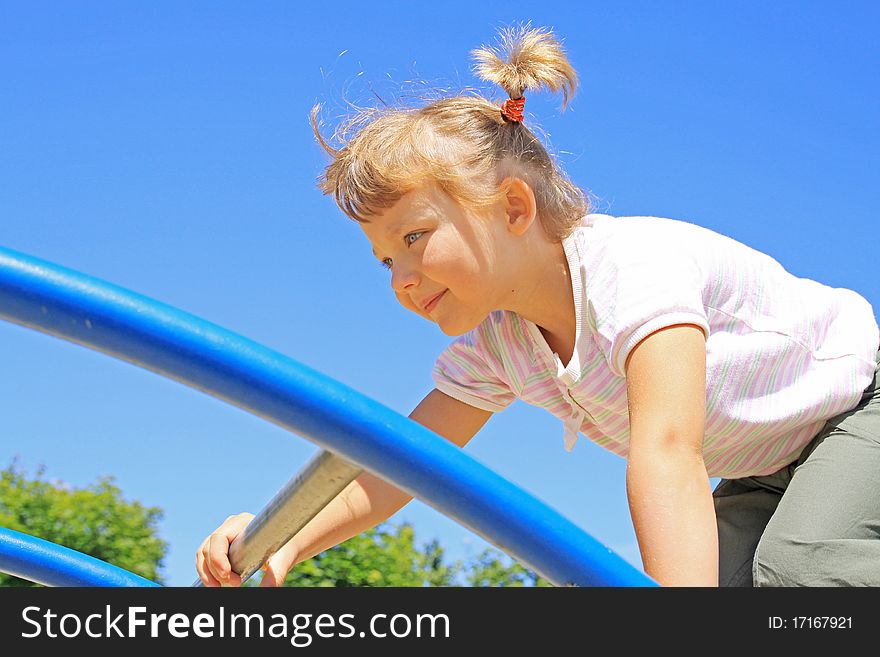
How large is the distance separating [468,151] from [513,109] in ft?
0.60

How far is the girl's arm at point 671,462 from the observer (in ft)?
4.37

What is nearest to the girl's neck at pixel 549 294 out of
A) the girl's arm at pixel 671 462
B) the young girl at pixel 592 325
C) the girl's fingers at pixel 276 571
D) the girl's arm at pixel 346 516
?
the young girl at pixel 592 325

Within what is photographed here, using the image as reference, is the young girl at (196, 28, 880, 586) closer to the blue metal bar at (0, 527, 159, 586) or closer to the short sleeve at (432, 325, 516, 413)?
the short sleeve at (432, 325, 516, 413)

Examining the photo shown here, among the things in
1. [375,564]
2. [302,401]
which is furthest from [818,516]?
[375,564]

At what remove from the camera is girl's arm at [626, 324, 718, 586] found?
1.33 meters

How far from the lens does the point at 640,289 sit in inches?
63.5

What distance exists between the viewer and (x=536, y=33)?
2.19m

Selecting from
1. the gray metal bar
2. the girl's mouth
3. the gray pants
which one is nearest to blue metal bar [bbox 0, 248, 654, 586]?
the gray metal bar

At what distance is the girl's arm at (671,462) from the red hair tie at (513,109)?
72 centimetres

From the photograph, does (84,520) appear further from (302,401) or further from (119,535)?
(302,401)

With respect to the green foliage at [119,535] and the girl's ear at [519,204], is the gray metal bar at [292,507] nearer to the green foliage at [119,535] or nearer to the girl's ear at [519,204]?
the girl's ear at [519,204]
